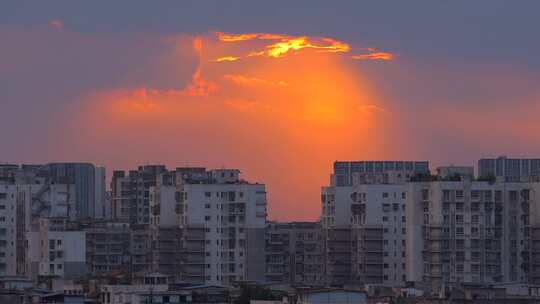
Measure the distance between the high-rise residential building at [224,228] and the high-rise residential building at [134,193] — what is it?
23.8 meters

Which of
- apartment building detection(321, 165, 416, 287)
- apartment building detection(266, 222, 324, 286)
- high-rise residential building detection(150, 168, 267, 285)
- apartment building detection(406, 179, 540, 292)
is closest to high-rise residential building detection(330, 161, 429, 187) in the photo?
apartment building detection(266, 222, 324, 286)

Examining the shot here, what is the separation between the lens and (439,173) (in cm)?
13525

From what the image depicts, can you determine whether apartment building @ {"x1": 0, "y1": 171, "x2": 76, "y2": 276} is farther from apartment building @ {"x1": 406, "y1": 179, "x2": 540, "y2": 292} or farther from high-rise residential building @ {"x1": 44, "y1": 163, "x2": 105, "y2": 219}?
apartment building @ {"x1": 406, "y1": 179, "x2": 540, "y2": 292}

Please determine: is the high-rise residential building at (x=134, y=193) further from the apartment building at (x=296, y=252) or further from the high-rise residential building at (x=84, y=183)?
the apartment building at (x=296, y=252)

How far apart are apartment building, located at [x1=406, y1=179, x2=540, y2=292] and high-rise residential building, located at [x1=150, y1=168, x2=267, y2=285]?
11540mm

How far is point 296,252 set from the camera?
154 metres

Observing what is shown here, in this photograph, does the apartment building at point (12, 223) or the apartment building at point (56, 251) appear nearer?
the apartment building at point (56, 251)

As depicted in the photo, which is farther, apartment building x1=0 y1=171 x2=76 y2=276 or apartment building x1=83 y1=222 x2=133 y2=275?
apartment building x1=0 y1=171 x2=76 y2=276

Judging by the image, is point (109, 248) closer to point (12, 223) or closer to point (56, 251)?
point (12, 223)

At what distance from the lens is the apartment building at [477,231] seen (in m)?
127

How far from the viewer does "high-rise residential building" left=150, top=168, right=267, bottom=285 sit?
136250 millimetres

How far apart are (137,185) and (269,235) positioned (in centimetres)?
1988

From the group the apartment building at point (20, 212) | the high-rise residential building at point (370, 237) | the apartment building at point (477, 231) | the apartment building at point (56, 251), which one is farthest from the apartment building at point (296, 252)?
the apartment building at point (477, 231)

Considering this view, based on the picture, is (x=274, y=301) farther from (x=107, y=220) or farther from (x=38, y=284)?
(x=107, y=220)
